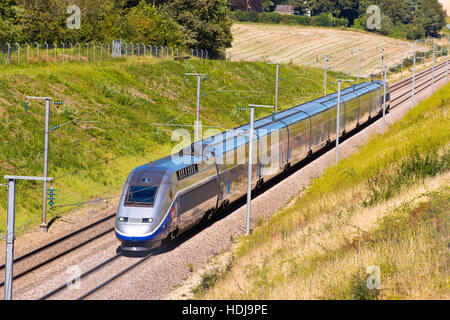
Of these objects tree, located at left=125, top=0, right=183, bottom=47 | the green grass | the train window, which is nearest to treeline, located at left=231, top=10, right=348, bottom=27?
tree, located at left=125, top=0, right=183, bottom=47

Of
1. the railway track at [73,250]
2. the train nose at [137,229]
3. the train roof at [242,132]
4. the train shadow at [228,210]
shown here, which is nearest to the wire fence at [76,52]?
the train roof at [242,132]

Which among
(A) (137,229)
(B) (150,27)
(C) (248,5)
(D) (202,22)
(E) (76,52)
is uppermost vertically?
(C) (248,5)

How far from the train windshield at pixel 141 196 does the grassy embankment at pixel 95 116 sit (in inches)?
358

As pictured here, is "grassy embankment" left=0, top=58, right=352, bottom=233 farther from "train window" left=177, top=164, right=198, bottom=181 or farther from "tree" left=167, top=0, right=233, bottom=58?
"tree" left=167, top=0, right=233, bottom=58

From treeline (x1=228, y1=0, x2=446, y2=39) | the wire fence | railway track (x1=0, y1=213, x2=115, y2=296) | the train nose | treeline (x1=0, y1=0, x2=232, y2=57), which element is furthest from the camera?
treeline (x1=228, y1=0, x2=446, y2=39)

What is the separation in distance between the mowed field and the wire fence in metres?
33.1

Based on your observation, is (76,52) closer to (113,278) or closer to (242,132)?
(242,132)

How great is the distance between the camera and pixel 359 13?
587 ft

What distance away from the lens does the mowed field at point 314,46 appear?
375 feet

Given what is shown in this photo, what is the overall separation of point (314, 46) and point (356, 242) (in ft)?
370

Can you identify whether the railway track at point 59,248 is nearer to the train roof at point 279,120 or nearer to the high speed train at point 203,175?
the high speed train at point 203,175

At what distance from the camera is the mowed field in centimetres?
11431

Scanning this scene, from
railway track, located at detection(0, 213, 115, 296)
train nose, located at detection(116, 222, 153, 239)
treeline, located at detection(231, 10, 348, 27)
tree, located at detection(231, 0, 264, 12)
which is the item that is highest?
tree, located at detection(231, 0, 264, 12)

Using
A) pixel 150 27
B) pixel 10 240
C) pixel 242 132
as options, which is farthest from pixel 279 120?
pixel 150 27
